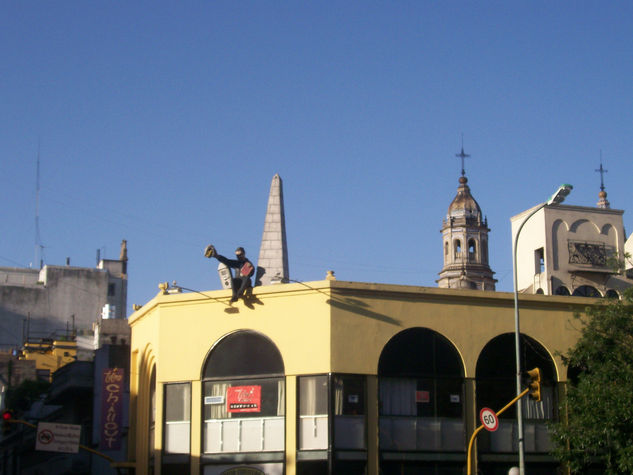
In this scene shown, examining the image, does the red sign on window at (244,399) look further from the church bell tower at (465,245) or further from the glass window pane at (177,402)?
the church bell tower at (465,245)

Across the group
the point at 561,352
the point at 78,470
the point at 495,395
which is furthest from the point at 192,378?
the point at 78,470

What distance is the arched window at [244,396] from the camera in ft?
99.3

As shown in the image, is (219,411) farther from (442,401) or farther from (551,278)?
(551,278)

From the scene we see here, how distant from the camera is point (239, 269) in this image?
31766 millimetres

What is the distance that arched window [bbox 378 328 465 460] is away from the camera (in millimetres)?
30375

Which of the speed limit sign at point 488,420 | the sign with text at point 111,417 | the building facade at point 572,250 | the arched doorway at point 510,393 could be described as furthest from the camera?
the building facade at point 572,250

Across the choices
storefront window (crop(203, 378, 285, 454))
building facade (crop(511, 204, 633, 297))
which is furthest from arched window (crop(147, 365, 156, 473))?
building facade (crop(511, 204, 633, 297))

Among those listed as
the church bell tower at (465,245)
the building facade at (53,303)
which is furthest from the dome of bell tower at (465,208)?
the building facade at (53,303)

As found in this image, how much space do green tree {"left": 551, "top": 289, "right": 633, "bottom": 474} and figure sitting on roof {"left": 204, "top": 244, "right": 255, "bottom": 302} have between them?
10.4 m

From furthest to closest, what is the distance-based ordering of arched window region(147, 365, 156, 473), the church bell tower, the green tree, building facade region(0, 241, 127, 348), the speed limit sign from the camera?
the church bell tower → building facade region(0, 241, 127, 348) → arched window region(147, 365, 156, 473) → the green tree → the speed limit sign

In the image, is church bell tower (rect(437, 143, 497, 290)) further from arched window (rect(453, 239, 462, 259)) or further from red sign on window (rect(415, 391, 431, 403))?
red sign on window (rect(415, 391, 431, 403))

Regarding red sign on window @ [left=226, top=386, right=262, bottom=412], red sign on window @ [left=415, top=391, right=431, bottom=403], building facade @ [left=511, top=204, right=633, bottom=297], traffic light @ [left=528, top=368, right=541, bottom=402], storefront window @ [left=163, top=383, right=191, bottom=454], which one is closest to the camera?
traffic light @ [left=528, top=368, right=541, bottom=402]

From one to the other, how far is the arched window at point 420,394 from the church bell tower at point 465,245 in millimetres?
76075

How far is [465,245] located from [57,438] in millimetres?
83231
